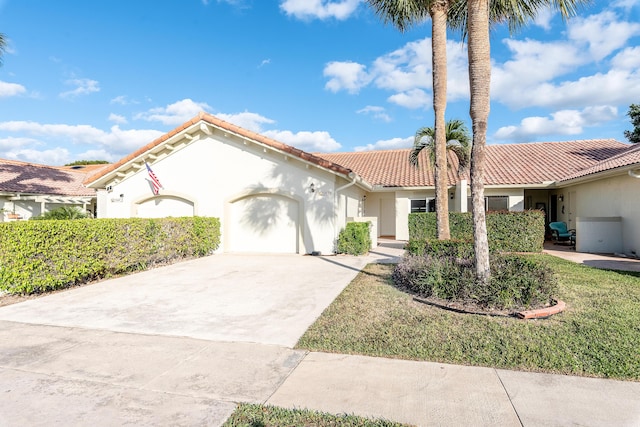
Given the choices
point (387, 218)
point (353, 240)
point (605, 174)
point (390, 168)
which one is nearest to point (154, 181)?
point (353, 240)

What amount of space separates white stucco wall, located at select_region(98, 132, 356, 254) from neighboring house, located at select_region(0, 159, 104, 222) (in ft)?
12.1

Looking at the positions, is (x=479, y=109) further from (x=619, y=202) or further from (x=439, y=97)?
(x=619, y=202)

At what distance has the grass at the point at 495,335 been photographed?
4129mm

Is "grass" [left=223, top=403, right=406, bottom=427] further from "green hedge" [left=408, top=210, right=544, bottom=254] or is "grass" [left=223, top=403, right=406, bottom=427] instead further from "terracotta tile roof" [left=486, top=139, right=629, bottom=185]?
"terracotta tile roof" [left=486, top=139, right=629, bottom=185]

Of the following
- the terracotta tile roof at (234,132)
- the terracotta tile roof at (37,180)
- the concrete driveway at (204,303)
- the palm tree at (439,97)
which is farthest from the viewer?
the terracotta tile roof at (37,180)

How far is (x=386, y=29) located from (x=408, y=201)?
31.7 ft

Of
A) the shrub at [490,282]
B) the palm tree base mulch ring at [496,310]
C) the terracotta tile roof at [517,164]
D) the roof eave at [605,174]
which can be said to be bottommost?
the palm tree base mulch ring at [496,310]

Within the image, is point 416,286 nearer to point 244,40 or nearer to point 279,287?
point 279,287

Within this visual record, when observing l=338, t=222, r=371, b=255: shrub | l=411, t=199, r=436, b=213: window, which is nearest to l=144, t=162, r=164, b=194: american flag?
l=338, t=222, r=371, b=255: shrub

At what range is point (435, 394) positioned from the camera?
137 inches

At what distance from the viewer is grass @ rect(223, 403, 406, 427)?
2979mm

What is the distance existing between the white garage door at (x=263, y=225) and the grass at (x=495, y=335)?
Result: 745cm

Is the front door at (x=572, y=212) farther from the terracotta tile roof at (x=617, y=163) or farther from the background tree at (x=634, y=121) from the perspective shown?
the background tree at (x=634, y=121)

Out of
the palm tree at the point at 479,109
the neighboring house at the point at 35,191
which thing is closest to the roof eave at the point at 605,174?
the palm tree at the point at 479,109
